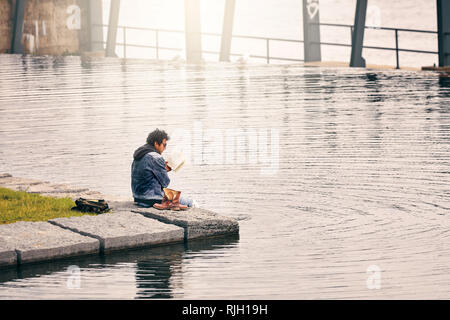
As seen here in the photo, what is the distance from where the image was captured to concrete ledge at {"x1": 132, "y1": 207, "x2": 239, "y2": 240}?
23.7 ft

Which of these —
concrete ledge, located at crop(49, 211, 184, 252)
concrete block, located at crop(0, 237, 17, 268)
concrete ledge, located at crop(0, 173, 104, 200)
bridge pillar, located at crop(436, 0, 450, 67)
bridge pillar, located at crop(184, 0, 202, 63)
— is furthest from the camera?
bridge pillar, located at crop(184, 0, 202, 63)

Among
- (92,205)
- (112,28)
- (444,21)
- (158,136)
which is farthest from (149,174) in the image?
(112,28)

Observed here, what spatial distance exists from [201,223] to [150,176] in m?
1.07

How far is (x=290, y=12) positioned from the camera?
366 ft

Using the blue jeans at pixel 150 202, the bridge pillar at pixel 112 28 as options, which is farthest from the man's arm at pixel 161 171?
the bridge pillar at pixel 112 28

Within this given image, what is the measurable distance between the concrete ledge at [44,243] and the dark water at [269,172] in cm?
14

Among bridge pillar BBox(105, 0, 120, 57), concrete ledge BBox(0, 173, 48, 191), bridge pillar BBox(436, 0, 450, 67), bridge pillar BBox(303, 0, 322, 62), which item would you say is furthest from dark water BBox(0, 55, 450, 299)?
bridge pillar BBox(105, 0, 120, 57)

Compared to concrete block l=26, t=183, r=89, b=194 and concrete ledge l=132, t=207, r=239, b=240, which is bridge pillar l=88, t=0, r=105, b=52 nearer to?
concrete block l=26, t=183, r=89, b=194

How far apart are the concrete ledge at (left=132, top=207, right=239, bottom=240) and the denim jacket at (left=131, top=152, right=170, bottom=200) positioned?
0.53m

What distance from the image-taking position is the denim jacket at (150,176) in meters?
8.07

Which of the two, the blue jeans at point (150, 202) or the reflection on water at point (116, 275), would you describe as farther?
the blue jeans at point (150, 202)

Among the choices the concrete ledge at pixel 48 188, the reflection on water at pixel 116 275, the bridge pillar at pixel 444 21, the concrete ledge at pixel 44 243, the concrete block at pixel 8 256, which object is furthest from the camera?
the bridge pillar at pixel 444 21

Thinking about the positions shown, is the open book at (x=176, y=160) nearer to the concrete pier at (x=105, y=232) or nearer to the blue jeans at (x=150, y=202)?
the blue jeans at (x=150, y=202)

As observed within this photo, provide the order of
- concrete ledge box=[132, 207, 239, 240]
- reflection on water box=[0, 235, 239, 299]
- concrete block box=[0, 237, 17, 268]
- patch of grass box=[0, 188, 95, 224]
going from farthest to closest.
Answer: patch of grass box=[0, 188, 95, 224] < concrete ledge box=[132, 207, 239, 240] < concrete block box=[0, 237, 17, 268] < reflection on water box=[0, 235, 239, 299]
